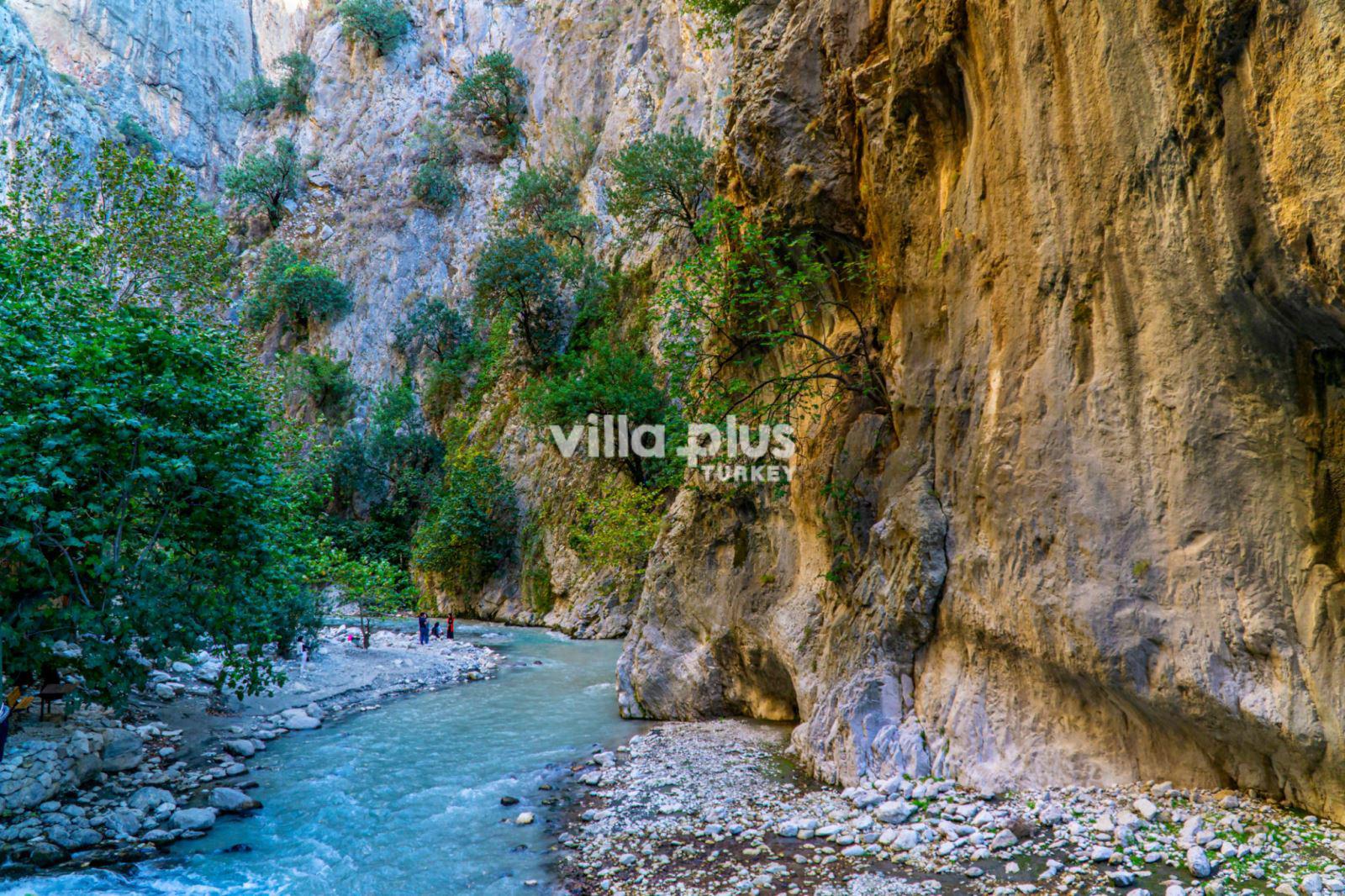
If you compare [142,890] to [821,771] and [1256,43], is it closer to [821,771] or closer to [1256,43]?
[821,771]

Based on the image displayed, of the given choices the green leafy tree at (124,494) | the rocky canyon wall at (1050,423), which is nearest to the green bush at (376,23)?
the green leafy tree at (124,494)

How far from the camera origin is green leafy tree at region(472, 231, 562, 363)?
139 ft

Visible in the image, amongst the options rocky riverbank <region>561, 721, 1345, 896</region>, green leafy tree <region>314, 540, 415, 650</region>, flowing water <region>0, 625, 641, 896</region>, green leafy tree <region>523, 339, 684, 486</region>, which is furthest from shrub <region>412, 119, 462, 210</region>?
rocky riverbank <region>561, 721, 1345, 896</region>

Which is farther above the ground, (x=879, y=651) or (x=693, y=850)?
(x=879, y=651)

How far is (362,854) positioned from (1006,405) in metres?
9.13

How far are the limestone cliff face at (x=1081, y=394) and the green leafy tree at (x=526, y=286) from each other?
1246 inches

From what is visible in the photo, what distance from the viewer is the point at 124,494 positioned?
33.0 feet

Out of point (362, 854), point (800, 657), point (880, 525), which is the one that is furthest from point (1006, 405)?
point (362, 854)

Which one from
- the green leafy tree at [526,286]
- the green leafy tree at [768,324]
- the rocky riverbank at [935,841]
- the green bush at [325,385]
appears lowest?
the rocky riverbank at [935,841]

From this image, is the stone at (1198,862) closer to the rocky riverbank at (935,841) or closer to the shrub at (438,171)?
the rocky riverbank at (935,841)

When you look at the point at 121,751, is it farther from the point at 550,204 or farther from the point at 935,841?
the point at 550,204

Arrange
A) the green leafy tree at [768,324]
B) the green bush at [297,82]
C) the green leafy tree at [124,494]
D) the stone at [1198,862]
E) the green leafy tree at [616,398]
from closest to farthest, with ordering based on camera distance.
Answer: the stone at [1198,862], the green leafy tree at [124,494], the green leafy tree at [768,324], the green leafy tree at [616,398], the green bush at [297,82]

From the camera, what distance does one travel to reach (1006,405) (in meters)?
8.52

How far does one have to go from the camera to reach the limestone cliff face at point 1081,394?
586 cm
